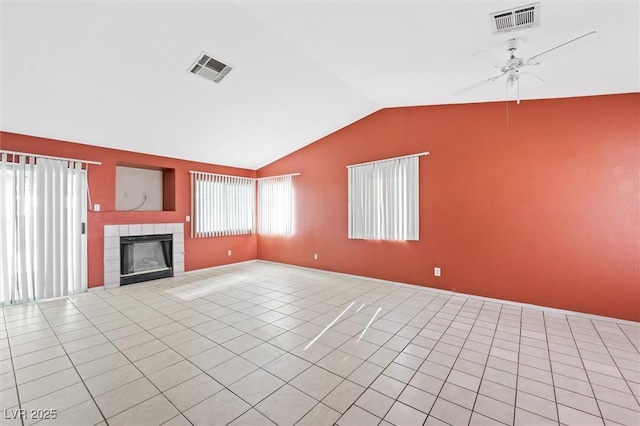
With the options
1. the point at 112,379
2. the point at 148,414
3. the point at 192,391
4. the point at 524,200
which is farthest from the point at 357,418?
the point at 524,200

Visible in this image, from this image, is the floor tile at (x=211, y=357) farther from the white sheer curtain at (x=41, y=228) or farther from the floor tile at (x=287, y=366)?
the white sheer curtain at (x=41, y=228)

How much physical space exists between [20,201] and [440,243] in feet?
20.8

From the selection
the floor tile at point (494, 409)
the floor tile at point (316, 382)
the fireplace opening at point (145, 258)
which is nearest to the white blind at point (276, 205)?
the fireplace opening at point (145, 258)

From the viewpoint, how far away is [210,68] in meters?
3.35

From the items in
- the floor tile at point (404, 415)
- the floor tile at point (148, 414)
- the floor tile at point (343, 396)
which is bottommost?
the floor tile at point (404, 415)

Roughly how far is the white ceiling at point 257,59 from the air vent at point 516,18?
7 cm

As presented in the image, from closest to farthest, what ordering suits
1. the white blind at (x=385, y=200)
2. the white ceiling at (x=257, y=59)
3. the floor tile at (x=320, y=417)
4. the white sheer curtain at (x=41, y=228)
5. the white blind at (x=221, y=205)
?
the floor tile at (x=320, y=417), the white ceiling at (x=257, y=59), the white sheer curtain at (x=41, y=228), the white blind at (x=385, y=200), the white blind at (x=221, y=205)

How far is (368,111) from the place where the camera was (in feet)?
16.8

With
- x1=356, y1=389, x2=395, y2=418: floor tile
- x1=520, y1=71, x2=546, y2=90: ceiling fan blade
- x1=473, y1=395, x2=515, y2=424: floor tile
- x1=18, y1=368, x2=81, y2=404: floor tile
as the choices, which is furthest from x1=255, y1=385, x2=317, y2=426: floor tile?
x1=520, y1=71, x2=546, y2=90: ceiling fan blade

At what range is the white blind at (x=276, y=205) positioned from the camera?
6.59 metres

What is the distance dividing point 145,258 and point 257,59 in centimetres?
437

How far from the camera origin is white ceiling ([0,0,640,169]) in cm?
236

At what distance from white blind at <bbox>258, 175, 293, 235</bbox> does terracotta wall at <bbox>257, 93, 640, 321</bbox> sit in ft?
6.73

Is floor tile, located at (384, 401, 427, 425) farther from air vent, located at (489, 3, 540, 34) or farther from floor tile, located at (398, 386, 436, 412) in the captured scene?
air vent, located at (489, 3, 540, 34)
